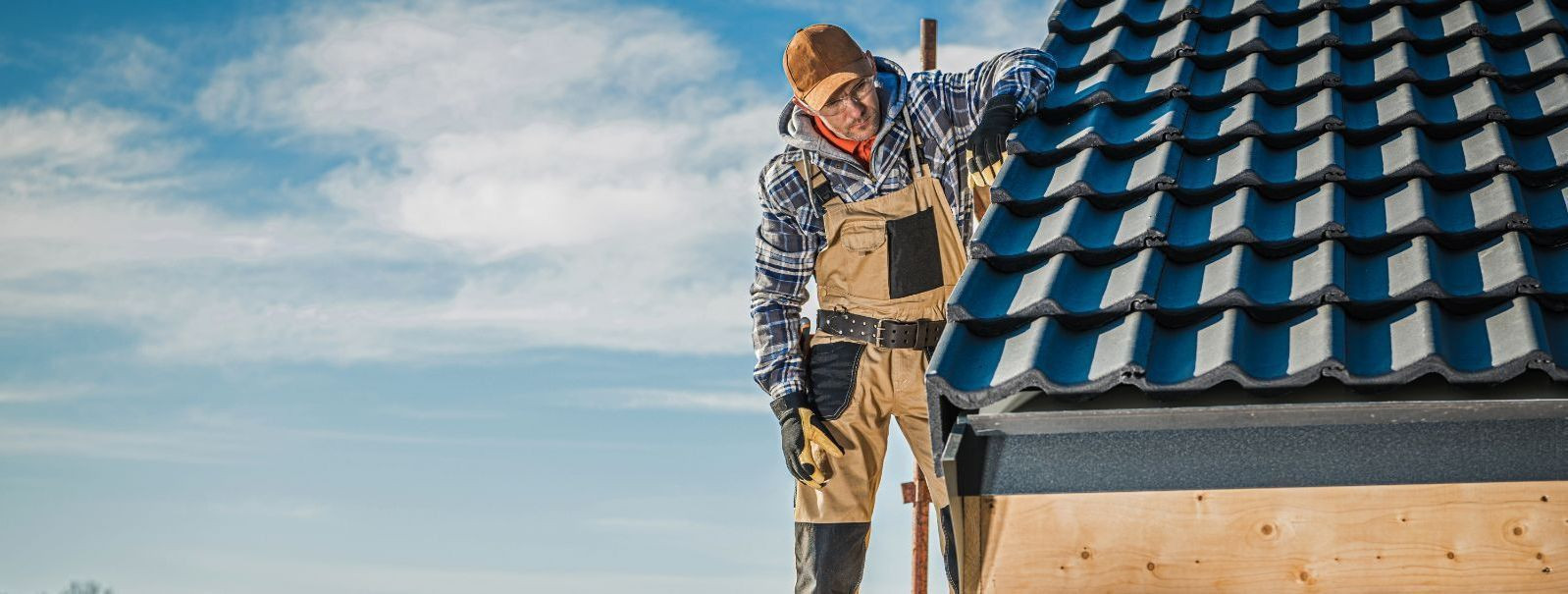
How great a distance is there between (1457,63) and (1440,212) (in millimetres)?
904

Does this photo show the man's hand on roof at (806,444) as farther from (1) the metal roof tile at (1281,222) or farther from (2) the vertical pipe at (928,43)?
(2) the vertical pipe at (928,43)

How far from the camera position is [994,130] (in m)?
4.04

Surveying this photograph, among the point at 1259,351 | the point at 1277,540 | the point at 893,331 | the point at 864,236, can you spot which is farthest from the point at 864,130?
the point at 1277,540

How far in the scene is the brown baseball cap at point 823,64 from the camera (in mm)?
4496

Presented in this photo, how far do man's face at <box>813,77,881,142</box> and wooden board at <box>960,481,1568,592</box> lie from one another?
1.73m

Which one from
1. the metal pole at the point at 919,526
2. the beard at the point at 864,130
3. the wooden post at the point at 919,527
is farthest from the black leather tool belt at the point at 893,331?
the wooden post at the point at 919,527

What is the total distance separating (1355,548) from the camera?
3004 mm

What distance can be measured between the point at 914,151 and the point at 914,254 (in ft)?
1.11

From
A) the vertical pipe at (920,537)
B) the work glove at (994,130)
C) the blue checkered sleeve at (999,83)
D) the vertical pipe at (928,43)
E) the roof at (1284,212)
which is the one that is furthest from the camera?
the vertical pipe at (928,43)

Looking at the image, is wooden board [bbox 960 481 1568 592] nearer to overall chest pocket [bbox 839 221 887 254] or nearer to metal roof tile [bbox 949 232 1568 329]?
metal roof tile [bbox 949 232 1568 329]

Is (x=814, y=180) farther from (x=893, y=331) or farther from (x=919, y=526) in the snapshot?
(x=919, y=526)

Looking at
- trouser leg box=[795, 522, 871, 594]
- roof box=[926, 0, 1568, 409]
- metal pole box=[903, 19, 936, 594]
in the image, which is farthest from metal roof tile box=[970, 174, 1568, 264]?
metal pole box=[903, 19, 936, 594]

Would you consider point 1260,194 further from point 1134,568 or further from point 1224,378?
point 1134,568

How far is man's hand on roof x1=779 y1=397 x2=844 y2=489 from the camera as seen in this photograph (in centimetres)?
470
